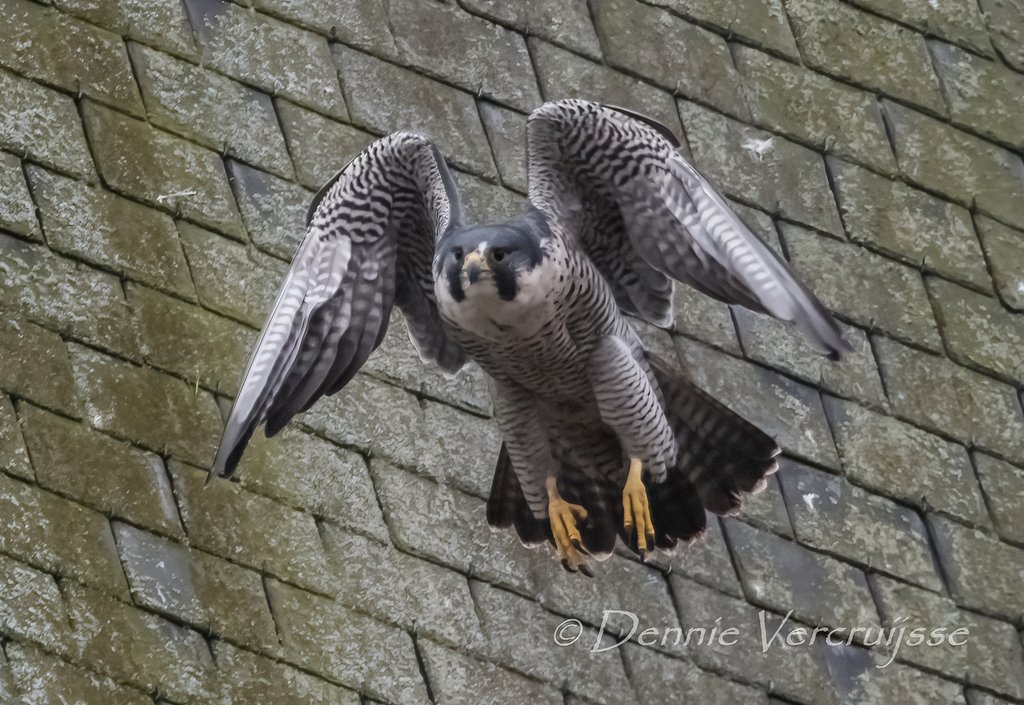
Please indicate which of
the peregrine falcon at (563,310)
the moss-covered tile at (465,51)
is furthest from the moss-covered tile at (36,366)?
the moss-covered tile at (465,51)

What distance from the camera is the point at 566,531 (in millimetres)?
4996

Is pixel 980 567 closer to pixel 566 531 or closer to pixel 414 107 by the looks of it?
pixel 566 531

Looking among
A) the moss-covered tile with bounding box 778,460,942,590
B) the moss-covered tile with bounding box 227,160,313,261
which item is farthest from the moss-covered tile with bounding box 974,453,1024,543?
the moss-covered tile with bounding box 227,160,313,261

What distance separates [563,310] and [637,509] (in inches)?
20.5

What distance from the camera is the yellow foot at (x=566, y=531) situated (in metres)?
5.00

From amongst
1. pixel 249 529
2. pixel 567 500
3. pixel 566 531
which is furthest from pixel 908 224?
pixel 249 529

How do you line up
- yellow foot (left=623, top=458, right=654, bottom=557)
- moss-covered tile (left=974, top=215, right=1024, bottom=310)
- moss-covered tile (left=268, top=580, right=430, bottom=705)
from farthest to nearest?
1. moss-covered tile (left=974, top=215, right=1024, bottom=310)
2. moss-covered tile (left=268, top=580, right=430, bottom=705)
3. yellow foot (left=623, top=458, right=654, bottom=557)

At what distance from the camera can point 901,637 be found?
5.68 meters

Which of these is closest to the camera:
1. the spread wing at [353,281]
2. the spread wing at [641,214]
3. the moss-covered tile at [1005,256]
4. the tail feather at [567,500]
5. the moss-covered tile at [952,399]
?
the spread wing at [641,214]

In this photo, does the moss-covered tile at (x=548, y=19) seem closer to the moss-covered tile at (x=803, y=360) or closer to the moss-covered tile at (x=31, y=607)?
the moss-covered tile at (x=803, y=360)

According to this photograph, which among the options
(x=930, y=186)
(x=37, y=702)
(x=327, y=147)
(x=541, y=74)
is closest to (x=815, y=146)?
(x=930, y=186)

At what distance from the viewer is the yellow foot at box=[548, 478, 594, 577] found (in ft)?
16.4

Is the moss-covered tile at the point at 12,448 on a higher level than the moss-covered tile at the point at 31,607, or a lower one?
higher

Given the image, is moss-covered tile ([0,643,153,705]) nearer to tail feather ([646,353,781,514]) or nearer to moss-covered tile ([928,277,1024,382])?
tail feather ([646,353,781,514])
